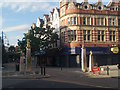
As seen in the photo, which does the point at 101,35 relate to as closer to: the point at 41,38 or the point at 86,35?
the point at 86,35

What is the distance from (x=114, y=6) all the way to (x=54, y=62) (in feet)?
73.1

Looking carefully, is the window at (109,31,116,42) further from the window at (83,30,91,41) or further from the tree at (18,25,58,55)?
the tree at (18,25,58,55)

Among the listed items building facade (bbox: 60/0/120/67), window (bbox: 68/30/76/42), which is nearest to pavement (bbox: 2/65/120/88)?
building facade (bbox: 60/0/120/67)

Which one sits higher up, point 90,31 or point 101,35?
point 90,31

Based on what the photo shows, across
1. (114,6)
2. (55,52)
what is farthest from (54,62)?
(114,6)

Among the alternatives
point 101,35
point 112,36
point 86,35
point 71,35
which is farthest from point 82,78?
point 112,36

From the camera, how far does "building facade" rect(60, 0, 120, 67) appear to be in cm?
5631

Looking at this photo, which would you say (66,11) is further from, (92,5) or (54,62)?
(54,62)

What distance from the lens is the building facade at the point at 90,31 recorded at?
2217 inches

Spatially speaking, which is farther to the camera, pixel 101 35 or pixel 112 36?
pixel 112 36

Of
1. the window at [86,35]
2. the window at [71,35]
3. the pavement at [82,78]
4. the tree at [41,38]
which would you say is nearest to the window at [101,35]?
the window at [86,35]

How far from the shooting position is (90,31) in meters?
57.1

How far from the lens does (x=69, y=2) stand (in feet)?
194

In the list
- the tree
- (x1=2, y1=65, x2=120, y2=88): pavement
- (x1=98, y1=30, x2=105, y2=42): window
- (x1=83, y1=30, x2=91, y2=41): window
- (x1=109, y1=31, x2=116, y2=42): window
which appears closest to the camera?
(x1=2, y1=65, x2=120, y2=88): pavement
